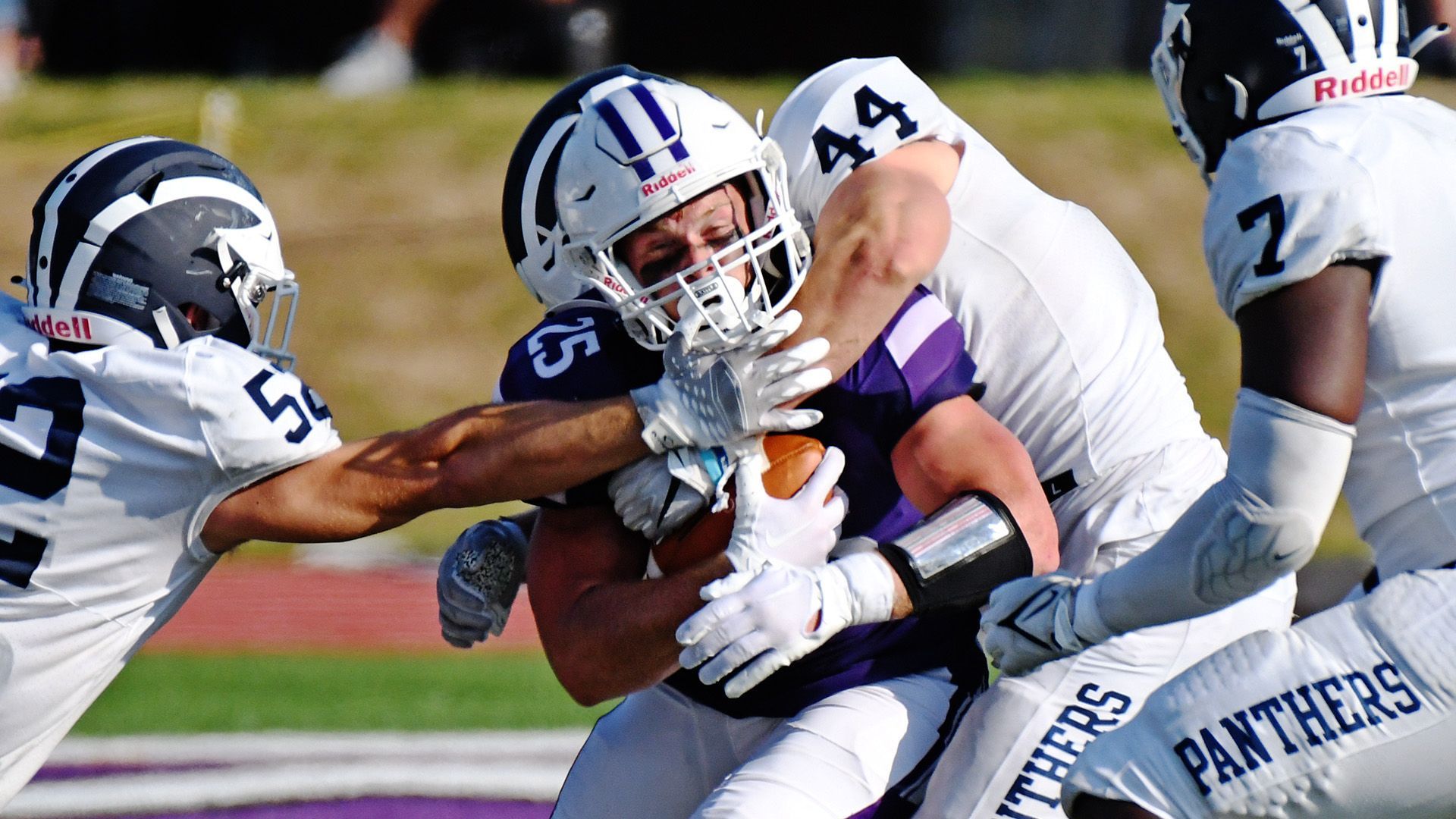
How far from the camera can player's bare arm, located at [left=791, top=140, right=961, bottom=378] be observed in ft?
9.76

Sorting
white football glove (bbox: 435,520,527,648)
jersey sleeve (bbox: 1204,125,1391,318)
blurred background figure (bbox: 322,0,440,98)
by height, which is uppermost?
jersey sleeve (bbox: 1204,125,1391,318)

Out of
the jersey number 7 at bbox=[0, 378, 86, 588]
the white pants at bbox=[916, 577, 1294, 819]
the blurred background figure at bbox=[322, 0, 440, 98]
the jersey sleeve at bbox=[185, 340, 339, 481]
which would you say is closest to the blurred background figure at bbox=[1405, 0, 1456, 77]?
the white pants at bbox=[916, 577, 1294, 819]

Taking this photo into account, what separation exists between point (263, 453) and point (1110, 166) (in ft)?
39.4

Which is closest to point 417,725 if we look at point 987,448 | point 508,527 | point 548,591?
point 508,527

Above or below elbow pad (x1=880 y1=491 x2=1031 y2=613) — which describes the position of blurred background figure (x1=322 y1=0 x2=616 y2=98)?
below

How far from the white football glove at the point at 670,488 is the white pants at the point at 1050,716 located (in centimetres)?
62

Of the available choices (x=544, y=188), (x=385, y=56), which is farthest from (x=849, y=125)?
(x=385, y=56)

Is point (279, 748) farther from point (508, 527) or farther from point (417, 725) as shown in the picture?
point (508, 527)

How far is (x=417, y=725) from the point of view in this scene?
610 cm

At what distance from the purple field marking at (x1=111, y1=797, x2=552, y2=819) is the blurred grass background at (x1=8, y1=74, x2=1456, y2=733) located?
6.14 m

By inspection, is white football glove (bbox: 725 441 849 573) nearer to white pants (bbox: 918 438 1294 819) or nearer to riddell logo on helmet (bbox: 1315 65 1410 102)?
white pants (bbox: 918 438 1294 819)

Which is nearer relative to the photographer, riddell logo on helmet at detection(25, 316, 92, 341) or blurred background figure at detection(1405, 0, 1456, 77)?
riddell logo on helmet at detection(25, 316, 92, 341)

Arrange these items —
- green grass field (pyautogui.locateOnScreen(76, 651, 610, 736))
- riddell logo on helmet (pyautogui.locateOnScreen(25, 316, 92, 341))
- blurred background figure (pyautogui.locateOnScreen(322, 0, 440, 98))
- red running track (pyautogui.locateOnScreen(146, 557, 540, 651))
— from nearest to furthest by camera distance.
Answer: riddell logo on helmet (pyautogui.locateOnScreen(25, 316, 92, 341))
green grass field (pyautogui.locateOnScreen(76, 651, 610, 736))
red running track (pyautogui.locateOnScreen(146, 557, 540, 651))
blurred background figure (pyautogui.locateOnScreen(322, 0, 440, 98))

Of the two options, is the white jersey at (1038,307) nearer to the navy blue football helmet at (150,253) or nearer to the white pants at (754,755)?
the white pants at (754,755)
